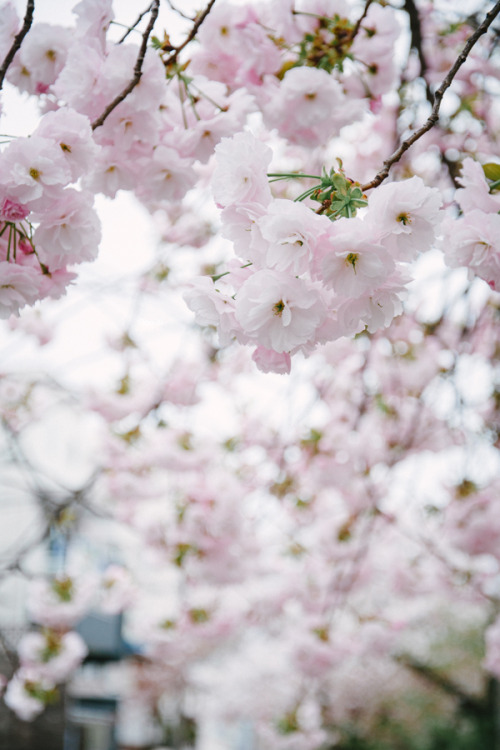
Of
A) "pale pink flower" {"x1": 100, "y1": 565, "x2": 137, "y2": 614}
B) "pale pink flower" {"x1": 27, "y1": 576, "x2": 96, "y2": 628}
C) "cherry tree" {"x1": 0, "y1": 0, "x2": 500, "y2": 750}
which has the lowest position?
"pale pink flower" {"x1": 100, "y1": 565, "x2": 137, "y2": 614}

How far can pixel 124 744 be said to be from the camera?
11.6m

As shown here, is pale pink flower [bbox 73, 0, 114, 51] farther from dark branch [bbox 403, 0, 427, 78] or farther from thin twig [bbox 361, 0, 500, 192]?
dark branch [bbox 403, 0, 427, 78]

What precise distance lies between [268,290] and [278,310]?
3 centimetres

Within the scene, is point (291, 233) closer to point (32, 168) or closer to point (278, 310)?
point (278, 310)

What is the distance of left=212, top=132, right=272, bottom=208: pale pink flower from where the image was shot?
0.69 metres

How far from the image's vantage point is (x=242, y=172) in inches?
27.3

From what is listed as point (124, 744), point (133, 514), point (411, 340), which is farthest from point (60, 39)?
point (124, 744)

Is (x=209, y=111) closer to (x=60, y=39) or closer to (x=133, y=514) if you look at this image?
(x=60, y=39)

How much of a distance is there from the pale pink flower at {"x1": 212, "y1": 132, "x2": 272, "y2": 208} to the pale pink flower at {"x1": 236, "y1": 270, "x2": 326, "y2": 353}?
0.10 m

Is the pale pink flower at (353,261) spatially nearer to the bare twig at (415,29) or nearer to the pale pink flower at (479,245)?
the pale pink flower at (479,245)

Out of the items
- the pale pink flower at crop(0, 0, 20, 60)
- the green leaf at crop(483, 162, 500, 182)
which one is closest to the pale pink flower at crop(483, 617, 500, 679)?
the green leaf at crop(483, 162, 500, 182)

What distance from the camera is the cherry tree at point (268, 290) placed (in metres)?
0.71

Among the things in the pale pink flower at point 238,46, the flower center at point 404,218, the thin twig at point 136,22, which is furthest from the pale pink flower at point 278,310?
the pale pink flower at point 238,46

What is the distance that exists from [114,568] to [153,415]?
2.55m
